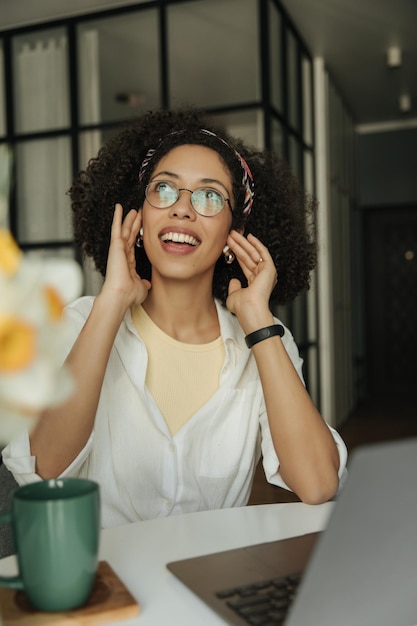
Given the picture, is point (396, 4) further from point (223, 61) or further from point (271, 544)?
point (271, 544)

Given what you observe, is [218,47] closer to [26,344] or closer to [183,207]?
[183,207]

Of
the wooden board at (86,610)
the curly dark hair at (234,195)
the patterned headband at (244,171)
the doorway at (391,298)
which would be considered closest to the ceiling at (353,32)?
the doorway at (391,298)

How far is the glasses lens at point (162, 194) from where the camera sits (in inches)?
58.9

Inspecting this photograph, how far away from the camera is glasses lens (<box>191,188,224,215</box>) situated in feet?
4.96

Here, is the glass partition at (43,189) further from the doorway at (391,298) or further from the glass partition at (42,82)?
the doorway at (391,298)

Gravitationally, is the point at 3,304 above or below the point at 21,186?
below

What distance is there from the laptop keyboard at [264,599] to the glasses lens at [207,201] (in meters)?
0.96

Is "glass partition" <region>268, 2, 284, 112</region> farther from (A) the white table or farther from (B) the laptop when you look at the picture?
(B) the laptop

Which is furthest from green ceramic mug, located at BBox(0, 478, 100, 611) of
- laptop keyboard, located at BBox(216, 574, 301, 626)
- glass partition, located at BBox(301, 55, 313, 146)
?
glass partition, located at BBox(301, 55, 313, 146)

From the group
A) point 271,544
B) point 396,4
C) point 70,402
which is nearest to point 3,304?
point 271,544

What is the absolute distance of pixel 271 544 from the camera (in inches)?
33.6

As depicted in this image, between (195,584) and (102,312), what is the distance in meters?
0.64

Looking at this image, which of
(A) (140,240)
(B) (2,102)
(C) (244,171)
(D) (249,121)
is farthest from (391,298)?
(A) (140,240)

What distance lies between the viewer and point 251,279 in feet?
5.09
